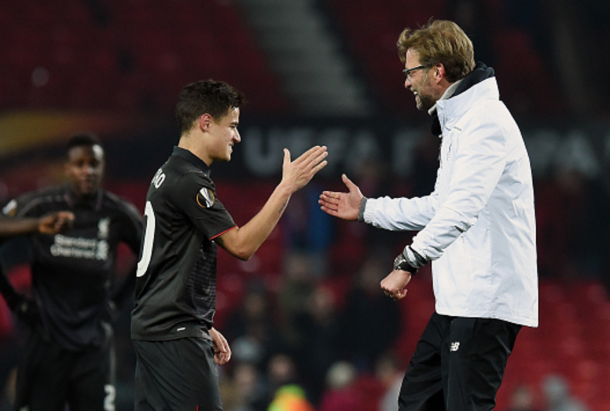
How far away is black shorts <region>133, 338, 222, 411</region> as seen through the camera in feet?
13.1

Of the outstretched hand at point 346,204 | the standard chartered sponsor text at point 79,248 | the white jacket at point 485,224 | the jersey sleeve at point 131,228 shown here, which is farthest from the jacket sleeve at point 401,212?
the standard chartered sponsor text at point 79,248

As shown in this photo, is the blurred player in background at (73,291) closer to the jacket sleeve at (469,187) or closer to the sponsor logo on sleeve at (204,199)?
the sponsor logo on sleeve at (204,199)

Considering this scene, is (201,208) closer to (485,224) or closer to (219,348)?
(219,348)

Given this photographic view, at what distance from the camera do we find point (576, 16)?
14.5 meters

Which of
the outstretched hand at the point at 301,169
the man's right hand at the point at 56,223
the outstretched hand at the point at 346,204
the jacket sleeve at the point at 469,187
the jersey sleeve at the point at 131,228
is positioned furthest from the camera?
the jersey sleeve at the point at 131,228

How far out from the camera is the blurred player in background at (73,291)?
18.5ft

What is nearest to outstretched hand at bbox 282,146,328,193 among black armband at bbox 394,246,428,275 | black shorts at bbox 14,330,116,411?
black armband at bbox 394,246,428,275

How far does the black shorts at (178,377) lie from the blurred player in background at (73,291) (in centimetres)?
172

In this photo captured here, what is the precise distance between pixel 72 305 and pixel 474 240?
2657 mm

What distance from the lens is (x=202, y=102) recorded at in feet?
13.6

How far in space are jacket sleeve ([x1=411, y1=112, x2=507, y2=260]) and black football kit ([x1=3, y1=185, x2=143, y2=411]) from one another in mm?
2474

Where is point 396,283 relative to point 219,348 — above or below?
above

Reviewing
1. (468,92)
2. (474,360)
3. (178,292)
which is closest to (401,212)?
(468,92)

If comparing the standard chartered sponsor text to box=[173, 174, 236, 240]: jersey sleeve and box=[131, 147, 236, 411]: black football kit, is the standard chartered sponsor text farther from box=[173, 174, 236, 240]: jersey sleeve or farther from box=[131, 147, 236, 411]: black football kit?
box=[173, 174, 236, 240]: jersey sleeve
